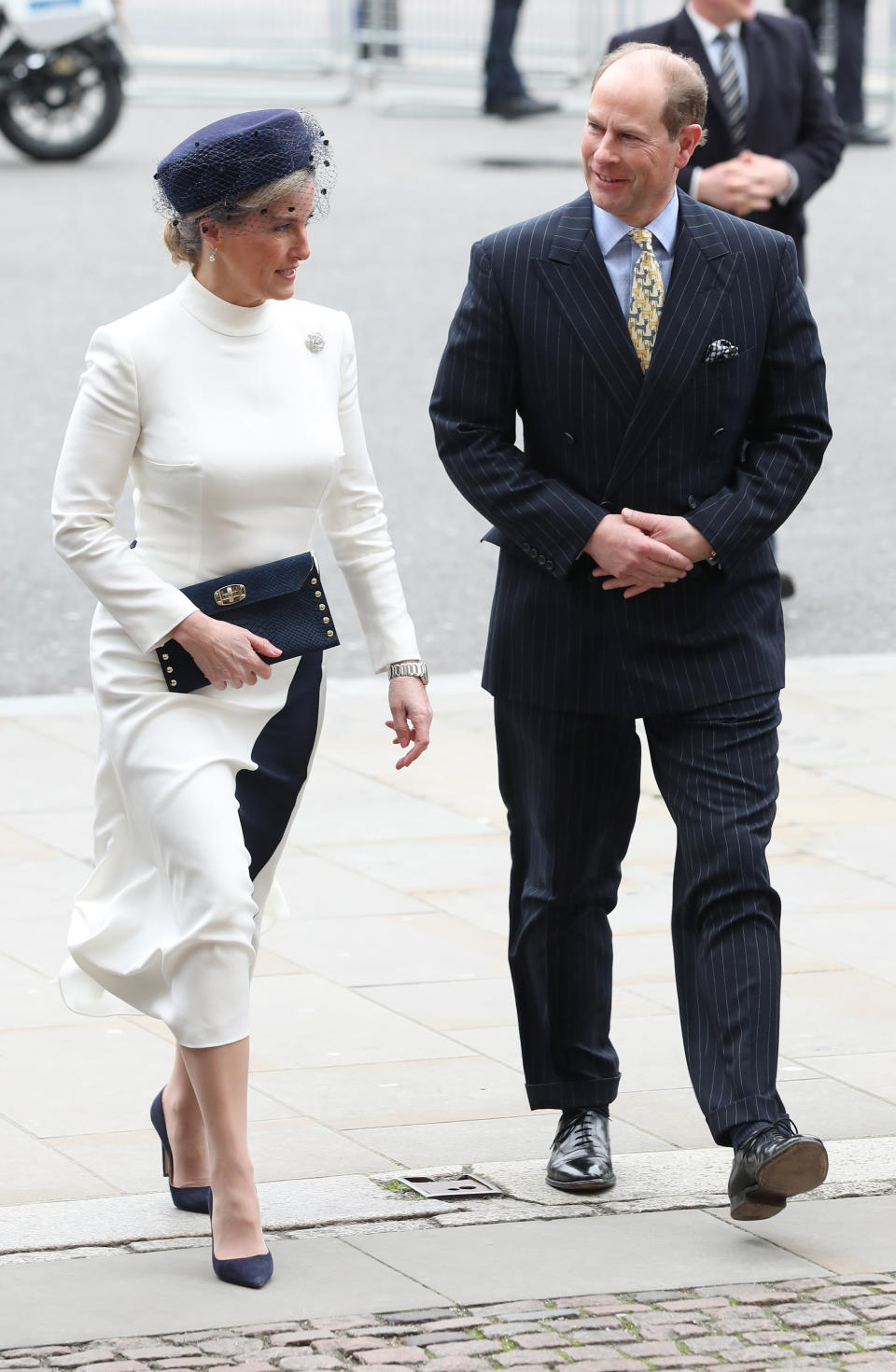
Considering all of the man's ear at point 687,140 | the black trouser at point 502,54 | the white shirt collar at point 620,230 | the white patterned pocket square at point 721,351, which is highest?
the man's ear at point 687,140

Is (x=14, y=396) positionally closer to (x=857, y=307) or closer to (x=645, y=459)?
(x=857, y=307)

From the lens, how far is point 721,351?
447cm

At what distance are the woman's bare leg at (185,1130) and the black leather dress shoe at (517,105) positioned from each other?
1574cm

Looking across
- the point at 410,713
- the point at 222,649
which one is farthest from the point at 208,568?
the point at 410,713

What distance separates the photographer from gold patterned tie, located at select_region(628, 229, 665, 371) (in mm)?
4539

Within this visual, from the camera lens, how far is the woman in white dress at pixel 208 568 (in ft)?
13.7

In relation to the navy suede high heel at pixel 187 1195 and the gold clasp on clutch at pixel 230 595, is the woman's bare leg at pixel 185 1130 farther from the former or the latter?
the gold clasp on clutch at pixel 230 595

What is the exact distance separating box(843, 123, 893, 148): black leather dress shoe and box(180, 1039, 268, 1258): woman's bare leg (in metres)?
15.2

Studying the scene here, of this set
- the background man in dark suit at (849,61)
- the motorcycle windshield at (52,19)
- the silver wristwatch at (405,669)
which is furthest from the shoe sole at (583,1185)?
the background man in dark suit at (849,61)

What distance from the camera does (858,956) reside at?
5.95 metres

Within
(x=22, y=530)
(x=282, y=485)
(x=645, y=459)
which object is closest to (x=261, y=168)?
(x=282, y=485)

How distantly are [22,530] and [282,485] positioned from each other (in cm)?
587

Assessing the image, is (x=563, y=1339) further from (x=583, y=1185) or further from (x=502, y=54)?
(x=502, y=54)

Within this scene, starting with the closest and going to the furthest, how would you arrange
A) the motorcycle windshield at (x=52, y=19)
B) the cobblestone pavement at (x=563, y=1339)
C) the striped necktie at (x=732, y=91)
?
the cobblestone pavement at (x=563, y=1339) < the striped necktie at (x=732, y=91) < the motorcycle windshield at (x=52, y=19)
